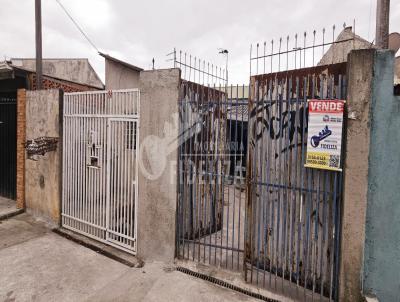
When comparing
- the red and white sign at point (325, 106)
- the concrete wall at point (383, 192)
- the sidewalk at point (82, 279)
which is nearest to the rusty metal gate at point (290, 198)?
the red and white sign at point (325, 106)

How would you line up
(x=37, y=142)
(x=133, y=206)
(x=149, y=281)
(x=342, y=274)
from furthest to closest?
(x=37, y=142) < (x=133, y=206) < (x=149, y=281) < (x=342, y=274)

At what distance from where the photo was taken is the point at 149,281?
3.62m

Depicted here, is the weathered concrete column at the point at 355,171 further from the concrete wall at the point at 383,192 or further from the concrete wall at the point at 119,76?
the concrete wall at the point at 119,76

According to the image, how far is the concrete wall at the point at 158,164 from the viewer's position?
156 inches

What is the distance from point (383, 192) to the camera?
8.85 ft

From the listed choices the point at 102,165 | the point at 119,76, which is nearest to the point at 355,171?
the point at 102,165

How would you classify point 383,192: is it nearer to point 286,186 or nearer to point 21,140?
point 286,186

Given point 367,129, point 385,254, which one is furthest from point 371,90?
point 385,254

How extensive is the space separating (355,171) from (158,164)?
276cm

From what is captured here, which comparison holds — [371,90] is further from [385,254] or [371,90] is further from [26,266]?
[26,266]

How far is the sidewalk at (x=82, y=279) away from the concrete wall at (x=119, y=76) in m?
6.98

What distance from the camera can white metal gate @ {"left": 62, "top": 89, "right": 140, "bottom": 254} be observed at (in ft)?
14.6

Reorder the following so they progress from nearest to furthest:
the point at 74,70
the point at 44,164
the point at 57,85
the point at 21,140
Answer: the point at 44,164 → the point at 21,140 → the point at 57,85 → the point at 74,70

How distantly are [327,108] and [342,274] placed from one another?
1898 millimetres
